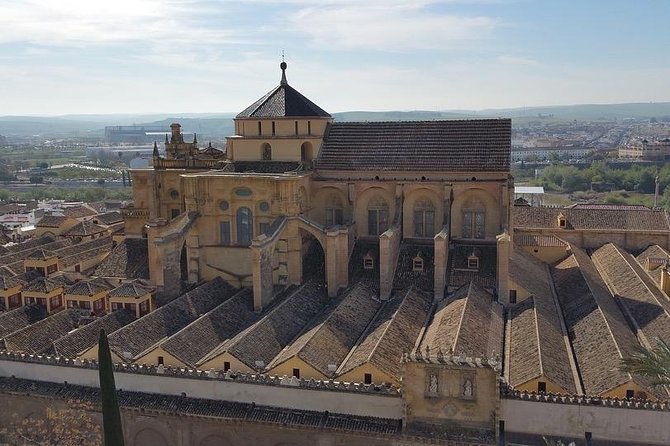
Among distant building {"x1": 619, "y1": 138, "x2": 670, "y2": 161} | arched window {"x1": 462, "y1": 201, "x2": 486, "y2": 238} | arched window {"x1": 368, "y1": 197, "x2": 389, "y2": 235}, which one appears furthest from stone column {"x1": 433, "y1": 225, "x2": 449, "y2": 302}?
distant building {"x1": 619, "y1": 138, "x2": 670, "y2": 161}

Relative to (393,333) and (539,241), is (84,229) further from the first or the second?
(539,241)

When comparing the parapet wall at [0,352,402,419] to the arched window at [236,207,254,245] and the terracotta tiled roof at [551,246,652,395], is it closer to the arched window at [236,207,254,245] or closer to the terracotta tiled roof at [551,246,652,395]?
the terracotta tiled roof at [551,246,652,395]

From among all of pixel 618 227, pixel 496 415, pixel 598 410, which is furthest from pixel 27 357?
pixel 618 227

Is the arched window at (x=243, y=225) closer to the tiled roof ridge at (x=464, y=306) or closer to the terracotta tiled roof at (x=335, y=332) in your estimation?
the terracotta tiled roof at (x=335, y=332)

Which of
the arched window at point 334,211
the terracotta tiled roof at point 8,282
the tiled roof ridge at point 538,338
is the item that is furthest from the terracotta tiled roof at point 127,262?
the tiled roof ridge at point 538,338

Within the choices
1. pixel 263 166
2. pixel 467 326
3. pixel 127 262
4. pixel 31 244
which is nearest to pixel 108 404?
pixel 467 326

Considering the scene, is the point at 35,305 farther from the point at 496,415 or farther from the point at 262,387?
the point at 496,415
